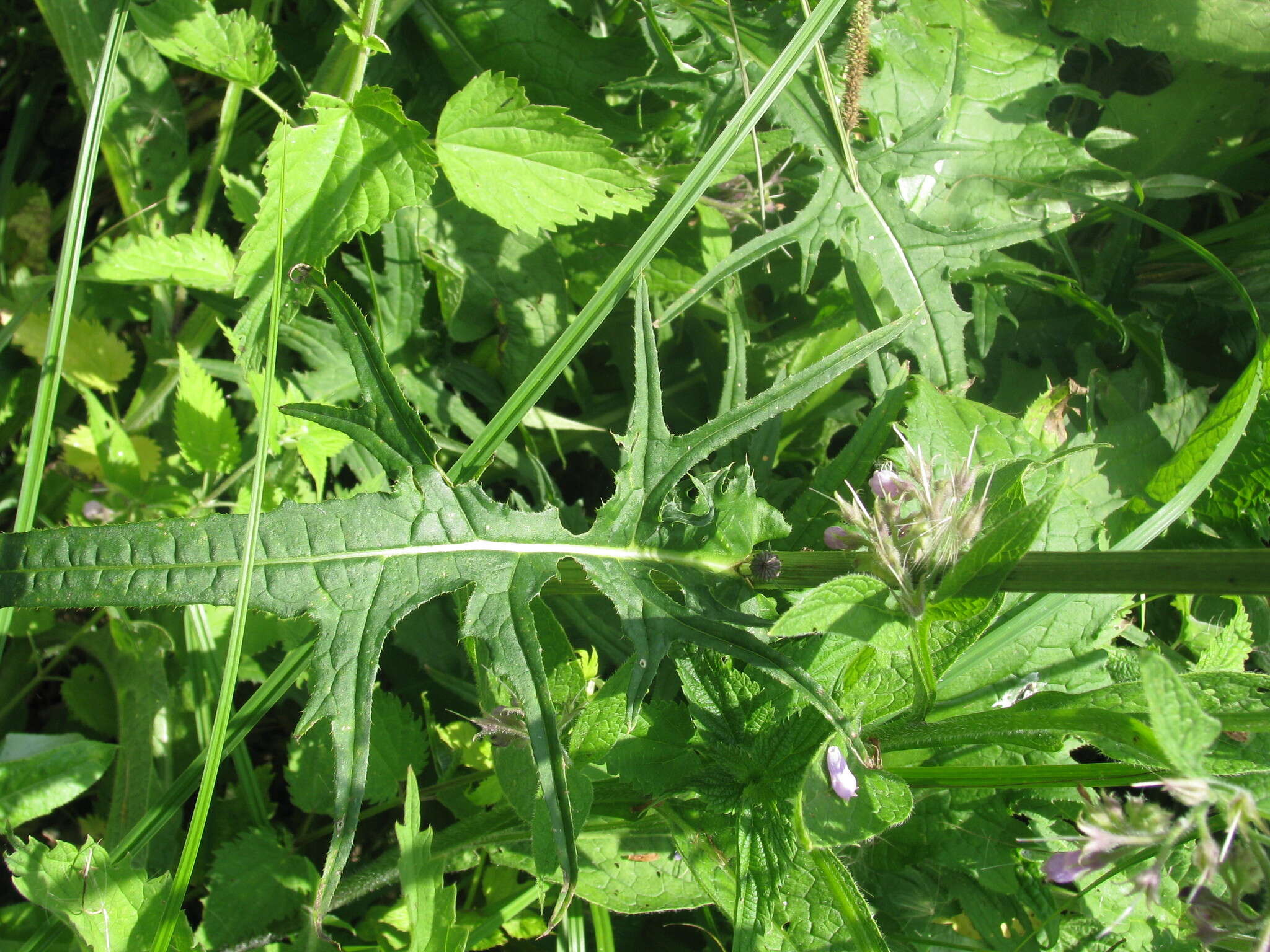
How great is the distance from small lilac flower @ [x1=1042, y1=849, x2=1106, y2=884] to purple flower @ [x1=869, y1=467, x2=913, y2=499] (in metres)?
0.53

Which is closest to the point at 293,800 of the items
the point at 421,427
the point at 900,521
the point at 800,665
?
the point at 421,427

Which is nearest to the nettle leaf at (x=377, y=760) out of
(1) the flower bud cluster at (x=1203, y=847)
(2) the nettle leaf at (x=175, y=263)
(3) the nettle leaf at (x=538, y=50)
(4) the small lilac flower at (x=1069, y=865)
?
(2) the nettle leaf at (x=175, y=263)

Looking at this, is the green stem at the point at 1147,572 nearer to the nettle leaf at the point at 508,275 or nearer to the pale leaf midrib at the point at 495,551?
the pale leaf midrib at the point at 495,551

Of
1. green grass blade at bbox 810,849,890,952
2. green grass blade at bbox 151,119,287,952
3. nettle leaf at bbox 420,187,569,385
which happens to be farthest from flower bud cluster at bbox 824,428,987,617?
nettle leaf at bbox 420,187,569,385

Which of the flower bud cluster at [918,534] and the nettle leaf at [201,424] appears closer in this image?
the flower bud cluster at [918,534]

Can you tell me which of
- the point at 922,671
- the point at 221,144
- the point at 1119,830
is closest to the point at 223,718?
the point at 922,671

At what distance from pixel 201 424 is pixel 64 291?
360 millimetres

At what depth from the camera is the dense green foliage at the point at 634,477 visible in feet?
4.48

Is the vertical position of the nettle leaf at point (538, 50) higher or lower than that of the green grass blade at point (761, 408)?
higher

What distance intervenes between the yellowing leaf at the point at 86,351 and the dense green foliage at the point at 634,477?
0.01m

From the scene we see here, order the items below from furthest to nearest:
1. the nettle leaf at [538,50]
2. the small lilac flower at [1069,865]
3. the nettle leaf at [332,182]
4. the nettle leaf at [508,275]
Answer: the nettle leaf at [508,275], the nettle leaf at [538,50], the nettle leaf at [332,182], the small lilac flower at [1069,865]

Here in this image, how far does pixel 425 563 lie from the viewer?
1429 millimetres

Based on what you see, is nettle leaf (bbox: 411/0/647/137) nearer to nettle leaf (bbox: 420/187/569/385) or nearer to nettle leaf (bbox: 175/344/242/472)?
nettle leaf (bbox: 420/187/569/385)

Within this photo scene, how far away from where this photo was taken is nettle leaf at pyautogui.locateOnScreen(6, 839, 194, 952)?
56.7 inches
